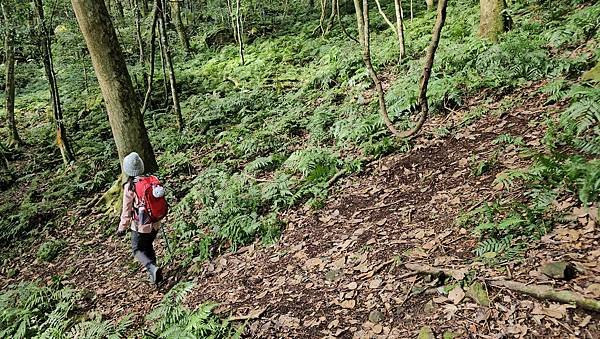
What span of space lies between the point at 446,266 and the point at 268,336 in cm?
181

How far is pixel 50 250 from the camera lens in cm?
816

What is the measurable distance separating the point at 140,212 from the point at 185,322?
6.44 feet

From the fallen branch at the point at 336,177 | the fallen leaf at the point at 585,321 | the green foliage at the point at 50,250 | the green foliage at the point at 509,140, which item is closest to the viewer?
the fallen leaf at the point at 585,321

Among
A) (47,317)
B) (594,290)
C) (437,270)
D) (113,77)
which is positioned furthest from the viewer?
(113,77)

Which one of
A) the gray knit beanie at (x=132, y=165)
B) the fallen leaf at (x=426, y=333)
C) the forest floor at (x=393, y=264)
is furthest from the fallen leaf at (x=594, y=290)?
the gray knit beanie at (x=132, y=165)

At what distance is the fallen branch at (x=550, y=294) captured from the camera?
2953 millimetres

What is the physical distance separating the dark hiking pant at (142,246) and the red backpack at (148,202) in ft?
0.66

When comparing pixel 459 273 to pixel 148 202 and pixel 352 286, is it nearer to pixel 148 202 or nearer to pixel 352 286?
pixel 352 286

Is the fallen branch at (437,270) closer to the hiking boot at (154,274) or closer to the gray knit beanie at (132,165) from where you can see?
the hiking boot at (154,274)

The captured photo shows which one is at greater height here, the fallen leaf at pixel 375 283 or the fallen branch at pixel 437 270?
the fallen branch at pixel 437 270

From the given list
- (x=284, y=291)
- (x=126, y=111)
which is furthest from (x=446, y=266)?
(x=126, y=111)

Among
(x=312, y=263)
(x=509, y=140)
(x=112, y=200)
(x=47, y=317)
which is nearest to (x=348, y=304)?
(x=312, y=263)

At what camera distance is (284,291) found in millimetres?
4727

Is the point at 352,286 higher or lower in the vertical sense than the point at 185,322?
higher
